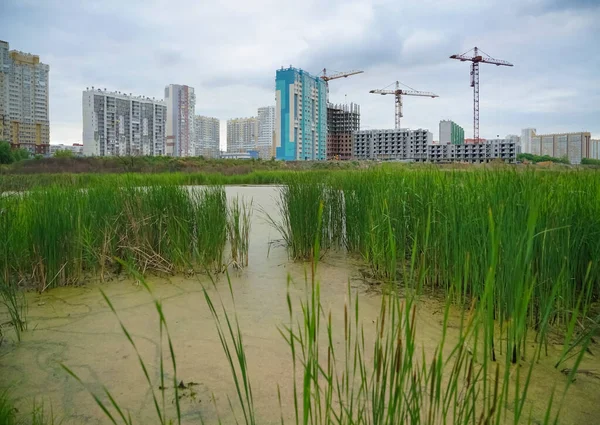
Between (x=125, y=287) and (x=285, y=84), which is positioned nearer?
(x=125, y=287)

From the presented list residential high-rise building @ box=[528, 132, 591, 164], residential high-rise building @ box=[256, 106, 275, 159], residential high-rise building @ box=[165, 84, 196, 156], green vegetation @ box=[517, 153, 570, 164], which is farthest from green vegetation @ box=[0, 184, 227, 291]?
residential high-rise building @ box=[256, 106, 275, 159]

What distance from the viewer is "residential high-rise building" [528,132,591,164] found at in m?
35.4

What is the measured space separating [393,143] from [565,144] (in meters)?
24.4

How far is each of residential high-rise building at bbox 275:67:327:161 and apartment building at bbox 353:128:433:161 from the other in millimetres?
9771

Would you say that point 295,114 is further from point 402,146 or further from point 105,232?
point 105,232

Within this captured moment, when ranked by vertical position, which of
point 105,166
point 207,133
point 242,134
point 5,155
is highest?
point 242,134

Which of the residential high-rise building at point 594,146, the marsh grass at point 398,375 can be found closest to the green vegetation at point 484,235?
the marsh grass at point 398,375

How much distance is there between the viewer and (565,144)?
4012 centimetres

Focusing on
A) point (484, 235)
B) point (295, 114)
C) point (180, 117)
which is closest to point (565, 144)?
point (295, 114)

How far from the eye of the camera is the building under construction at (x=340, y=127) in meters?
78.5

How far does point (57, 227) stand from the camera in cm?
308

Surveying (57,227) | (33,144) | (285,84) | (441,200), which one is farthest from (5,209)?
(285,84)

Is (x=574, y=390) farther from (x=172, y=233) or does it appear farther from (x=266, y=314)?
(x=172, y=233)

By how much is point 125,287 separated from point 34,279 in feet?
2.08
